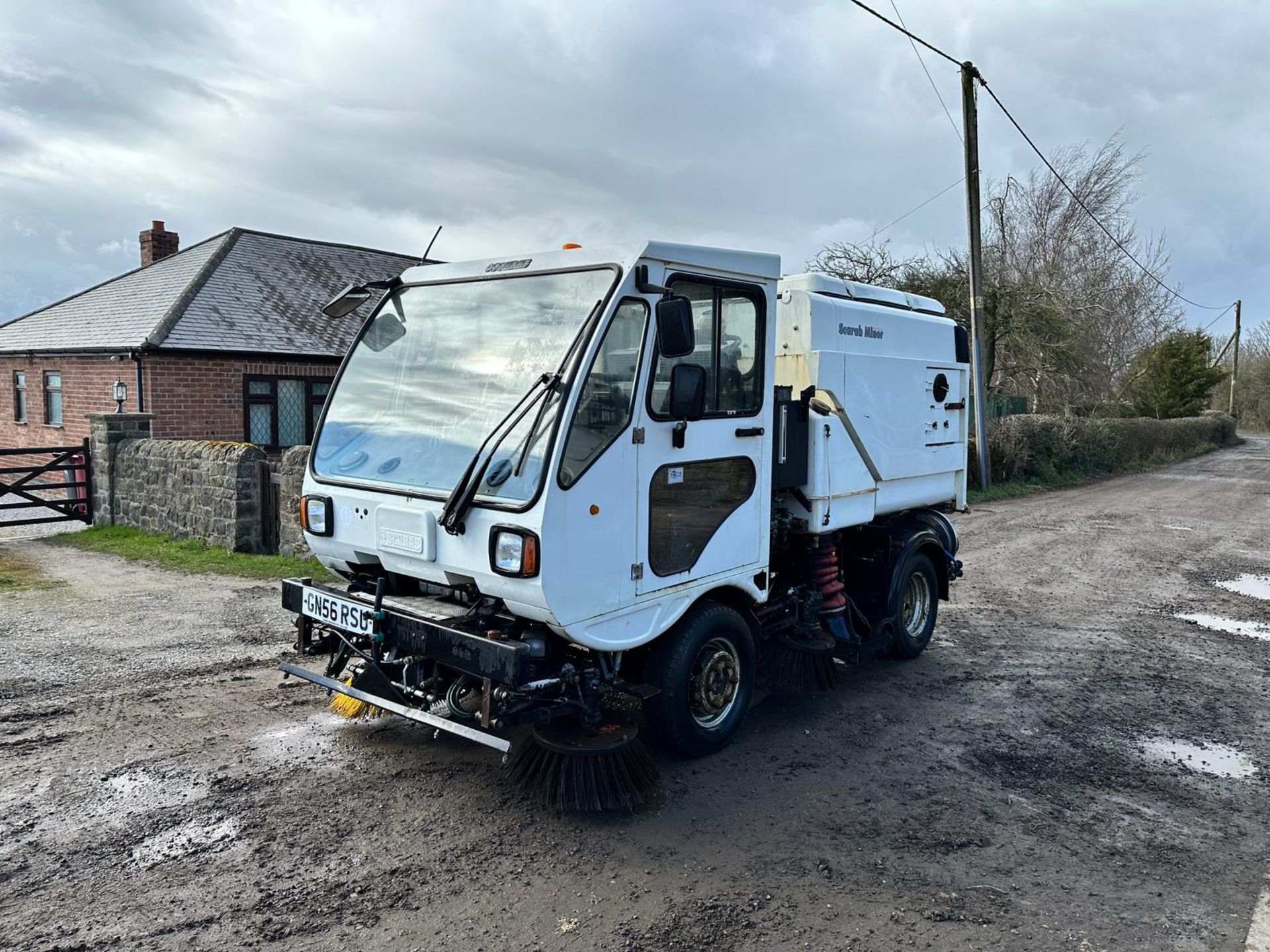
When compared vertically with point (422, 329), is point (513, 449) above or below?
below

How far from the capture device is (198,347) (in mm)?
16469

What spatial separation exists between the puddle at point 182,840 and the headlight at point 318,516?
1.46 m

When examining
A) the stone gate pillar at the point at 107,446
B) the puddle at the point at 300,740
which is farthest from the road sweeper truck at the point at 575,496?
the stone gate pillar at the point at 107,446

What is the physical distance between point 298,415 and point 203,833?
15.2 meters

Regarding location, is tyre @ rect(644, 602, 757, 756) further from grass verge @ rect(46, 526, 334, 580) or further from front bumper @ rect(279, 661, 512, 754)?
grass verge @ rect(46, 526, 334, 580)

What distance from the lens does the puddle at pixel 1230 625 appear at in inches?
321

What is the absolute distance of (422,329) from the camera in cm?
505

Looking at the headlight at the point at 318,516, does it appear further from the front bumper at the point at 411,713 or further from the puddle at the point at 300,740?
the puddle at the point at 300,740

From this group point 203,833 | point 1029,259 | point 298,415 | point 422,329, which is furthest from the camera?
point 1029,259

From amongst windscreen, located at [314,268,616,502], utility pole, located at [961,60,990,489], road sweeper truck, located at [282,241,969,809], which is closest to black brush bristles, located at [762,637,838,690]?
road sweeper truck, located at [282,241,969,809]

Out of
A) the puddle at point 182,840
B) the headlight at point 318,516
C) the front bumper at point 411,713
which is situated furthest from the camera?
the headlight at point 318,516

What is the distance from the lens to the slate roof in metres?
17.1

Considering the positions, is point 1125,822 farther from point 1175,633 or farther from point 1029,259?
point 1029,259

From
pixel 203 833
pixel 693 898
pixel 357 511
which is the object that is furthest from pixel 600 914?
pixel 357 511
